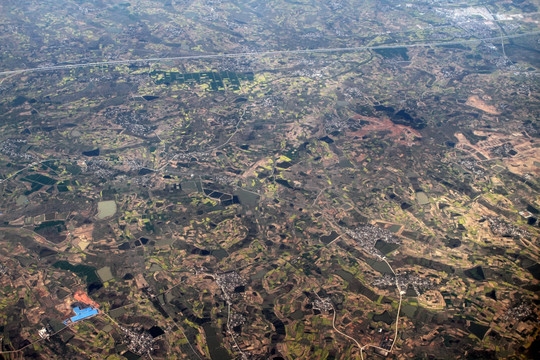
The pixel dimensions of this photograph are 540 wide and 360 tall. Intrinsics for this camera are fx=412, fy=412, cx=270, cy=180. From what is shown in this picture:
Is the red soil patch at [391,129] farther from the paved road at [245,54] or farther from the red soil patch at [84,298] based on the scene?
the red soil patch at [84,298]

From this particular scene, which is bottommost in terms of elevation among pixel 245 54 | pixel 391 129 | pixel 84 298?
pixel 84 298

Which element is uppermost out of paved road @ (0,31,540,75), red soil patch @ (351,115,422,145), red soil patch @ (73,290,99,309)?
paved road @ (0,31,540,75)

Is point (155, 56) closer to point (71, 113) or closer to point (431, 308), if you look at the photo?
point (71, 113)

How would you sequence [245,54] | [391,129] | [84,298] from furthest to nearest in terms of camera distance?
1. [245,54]
2. [391,129]
3. [84,298]

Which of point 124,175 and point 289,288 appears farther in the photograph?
point 124,175

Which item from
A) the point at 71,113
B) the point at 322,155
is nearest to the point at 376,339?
the point at 322,155

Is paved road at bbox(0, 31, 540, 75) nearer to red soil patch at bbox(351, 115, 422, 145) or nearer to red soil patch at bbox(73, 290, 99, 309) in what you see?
red soil patch at bbox(351, 115, 422, 145)

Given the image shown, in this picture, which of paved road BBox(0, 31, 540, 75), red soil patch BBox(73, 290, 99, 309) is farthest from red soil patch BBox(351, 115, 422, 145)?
red soil patch BBox(73, 290, 99, 309)

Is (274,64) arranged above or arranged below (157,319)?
above

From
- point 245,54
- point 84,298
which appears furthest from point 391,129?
point 84,298

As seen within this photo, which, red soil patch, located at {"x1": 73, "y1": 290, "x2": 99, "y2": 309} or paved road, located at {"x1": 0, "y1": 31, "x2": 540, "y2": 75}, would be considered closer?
red soil patch, located at {"x1": 73, "y1": 290, "x2": 99, "y2": 309}

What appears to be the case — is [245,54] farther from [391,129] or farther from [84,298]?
[84,298]
